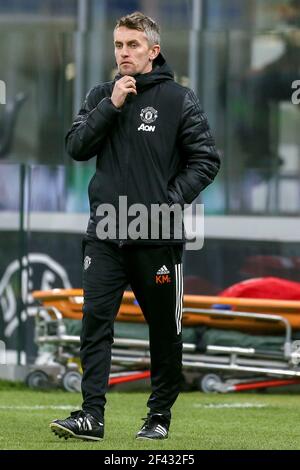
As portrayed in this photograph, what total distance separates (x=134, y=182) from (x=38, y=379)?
4.84m

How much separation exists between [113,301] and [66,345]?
183 inches

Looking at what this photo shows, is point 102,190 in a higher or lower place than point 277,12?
lower

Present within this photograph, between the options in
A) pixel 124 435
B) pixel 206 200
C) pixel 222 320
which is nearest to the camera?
pixel 124 435

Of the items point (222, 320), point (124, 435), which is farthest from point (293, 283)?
point (124, 435)

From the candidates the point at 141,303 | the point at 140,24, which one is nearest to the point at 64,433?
the point at 141,303

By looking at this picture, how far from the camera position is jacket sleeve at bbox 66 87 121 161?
6.53 meters

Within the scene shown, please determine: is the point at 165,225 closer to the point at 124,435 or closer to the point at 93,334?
the point at 93,334

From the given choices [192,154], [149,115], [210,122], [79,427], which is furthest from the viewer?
[210,122]

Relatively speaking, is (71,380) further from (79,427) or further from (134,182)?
(134,182)

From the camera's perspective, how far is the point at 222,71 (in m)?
13.2

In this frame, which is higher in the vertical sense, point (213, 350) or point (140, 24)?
point (140, 24)

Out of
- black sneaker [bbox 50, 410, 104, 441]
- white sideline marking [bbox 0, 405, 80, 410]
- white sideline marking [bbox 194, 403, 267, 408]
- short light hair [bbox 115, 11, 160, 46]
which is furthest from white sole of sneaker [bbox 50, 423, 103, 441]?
white sideline marking [bbox 194, 403, 267, 408]

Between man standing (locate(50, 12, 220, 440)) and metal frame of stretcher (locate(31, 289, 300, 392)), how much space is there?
4031 millimetres

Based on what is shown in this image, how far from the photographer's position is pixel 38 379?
11188 millimetres
